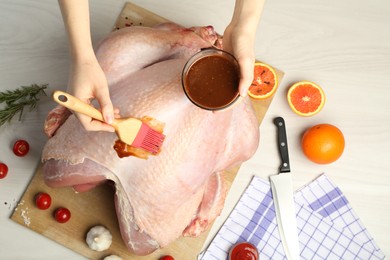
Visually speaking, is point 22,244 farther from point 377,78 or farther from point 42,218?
point 377,78

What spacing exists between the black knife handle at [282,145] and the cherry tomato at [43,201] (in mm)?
722

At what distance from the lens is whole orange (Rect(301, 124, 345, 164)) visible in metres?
1.53

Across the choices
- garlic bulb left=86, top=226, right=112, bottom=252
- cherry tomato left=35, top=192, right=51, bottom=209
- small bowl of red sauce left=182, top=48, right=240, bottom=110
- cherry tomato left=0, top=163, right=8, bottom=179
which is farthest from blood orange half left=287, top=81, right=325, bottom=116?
cherry tomato left=0, top=163, right=8, bottom=179

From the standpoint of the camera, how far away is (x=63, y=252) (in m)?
1.56

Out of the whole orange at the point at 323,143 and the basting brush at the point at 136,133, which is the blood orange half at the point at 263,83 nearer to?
the whole orange at the point at 323,143

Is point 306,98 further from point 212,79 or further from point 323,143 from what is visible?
point 212,79

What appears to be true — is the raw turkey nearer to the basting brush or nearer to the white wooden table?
the basting brush

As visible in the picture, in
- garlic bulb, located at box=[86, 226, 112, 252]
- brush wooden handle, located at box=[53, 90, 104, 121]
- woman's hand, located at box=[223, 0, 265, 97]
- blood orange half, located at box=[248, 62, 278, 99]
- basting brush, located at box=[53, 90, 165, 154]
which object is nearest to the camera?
brush wooden handle, located at box=[53, 90, 104, 121]

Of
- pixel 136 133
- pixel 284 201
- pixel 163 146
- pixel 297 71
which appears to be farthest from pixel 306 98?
pixel 136 133

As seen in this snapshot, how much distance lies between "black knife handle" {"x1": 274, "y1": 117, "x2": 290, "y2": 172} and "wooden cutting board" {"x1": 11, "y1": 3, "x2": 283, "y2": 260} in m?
0.33

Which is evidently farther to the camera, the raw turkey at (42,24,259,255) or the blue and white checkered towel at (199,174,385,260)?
the blue and white checkered towel at (199,174,385,260)

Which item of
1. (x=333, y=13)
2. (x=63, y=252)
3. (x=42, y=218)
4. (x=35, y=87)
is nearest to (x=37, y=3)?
(x=35, y=87)

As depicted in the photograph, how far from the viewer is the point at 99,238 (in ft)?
4.92

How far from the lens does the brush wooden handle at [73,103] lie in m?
0.86
